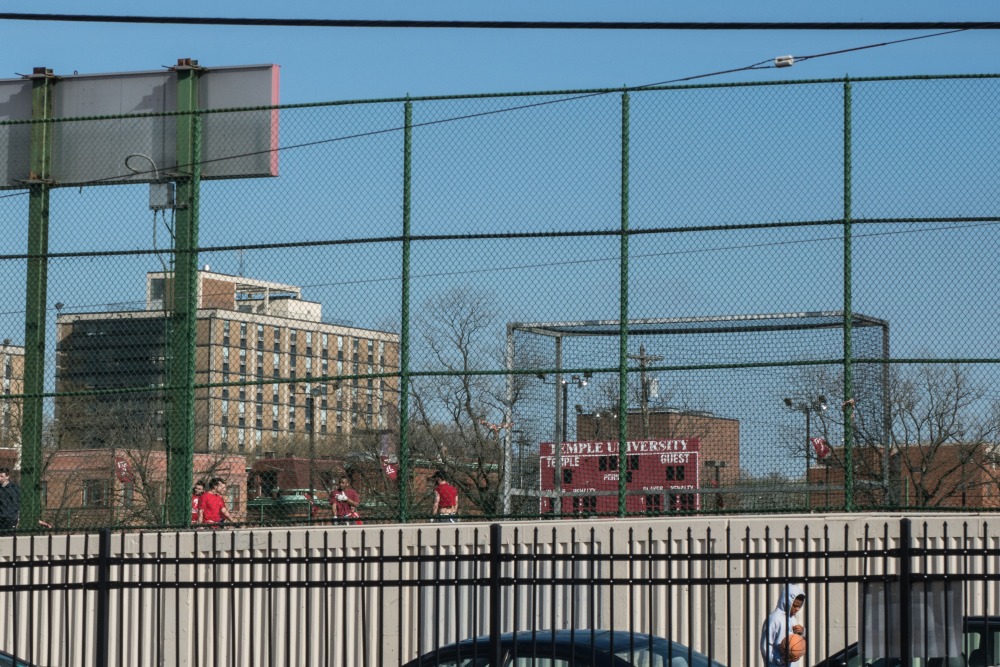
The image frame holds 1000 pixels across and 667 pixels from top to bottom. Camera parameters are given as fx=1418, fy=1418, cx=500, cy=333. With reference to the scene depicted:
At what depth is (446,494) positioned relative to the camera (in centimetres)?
1541

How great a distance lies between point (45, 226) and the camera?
16.9 m

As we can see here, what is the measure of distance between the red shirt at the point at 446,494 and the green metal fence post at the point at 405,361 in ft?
1.11

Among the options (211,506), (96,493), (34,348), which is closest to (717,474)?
(211,506)

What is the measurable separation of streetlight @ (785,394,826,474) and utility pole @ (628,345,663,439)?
1428 mm

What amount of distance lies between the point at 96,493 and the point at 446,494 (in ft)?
15.7

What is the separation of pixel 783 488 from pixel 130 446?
25.6 ft

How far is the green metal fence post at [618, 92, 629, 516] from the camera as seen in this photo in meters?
14.7

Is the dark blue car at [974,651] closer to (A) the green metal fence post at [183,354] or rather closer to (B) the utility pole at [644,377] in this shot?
(B) the utility pole at [644,377]

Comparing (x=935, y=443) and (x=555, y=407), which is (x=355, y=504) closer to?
(x=555, y=407)

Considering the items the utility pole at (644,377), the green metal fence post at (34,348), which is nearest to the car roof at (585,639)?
the utility pole at (644,377)

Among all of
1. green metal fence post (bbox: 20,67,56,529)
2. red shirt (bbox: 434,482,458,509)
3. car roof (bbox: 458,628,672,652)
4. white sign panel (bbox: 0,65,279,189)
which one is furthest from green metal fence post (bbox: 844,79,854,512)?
green metal fence post (bbox: 20,67,56,529)

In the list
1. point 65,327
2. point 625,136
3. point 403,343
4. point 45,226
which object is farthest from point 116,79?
point 625,136

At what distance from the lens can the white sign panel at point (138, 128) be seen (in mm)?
16438

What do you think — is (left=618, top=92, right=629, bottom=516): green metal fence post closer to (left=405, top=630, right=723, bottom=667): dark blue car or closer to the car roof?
the car roof
